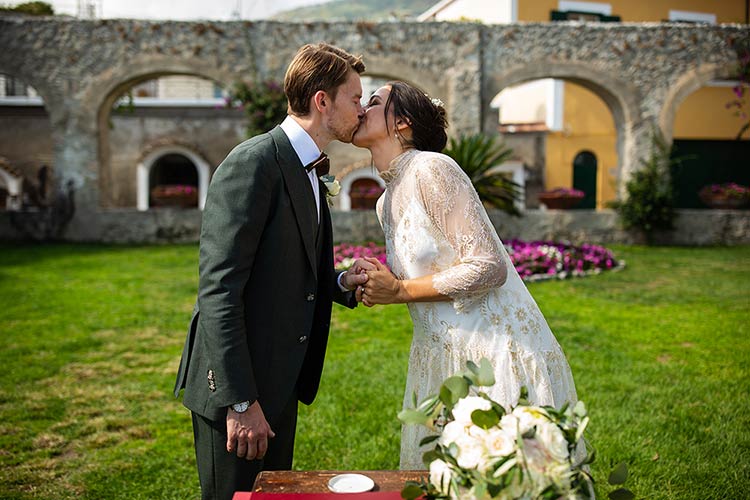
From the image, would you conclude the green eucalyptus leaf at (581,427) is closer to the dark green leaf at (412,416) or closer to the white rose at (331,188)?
the dark green leaf at (412,416)

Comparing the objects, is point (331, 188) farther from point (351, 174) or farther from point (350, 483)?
point (351, 174)

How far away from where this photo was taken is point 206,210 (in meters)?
2.05

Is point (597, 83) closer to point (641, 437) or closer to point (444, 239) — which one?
point (641, 437)

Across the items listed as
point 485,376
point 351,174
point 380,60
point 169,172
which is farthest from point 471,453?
point 169,172

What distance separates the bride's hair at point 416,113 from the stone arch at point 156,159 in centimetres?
1992

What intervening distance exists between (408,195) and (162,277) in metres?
7.13

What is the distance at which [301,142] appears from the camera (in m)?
2.21

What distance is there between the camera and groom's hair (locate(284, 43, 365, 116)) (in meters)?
2.16

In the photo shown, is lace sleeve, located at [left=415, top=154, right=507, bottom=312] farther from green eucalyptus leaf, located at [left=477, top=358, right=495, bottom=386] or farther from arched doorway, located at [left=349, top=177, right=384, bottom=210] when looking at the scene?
arched doorway, located at [left=349, top=177, right=384, bottom=210]

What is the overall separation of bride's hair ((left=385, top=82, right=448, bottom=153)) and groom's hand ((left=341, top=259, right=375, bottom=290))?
477 mm

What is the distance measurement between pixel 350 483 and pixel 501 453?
0.62 m

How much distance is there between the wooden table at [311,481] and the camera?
1.69 metres

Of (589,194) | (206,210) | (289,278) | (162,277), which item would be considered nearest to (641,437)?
(289,278)

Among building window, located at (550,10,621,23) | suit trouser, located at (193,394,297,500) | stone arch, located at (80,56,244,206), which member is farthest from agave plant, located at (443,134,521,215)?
building window, located at (550,10,621,23)
